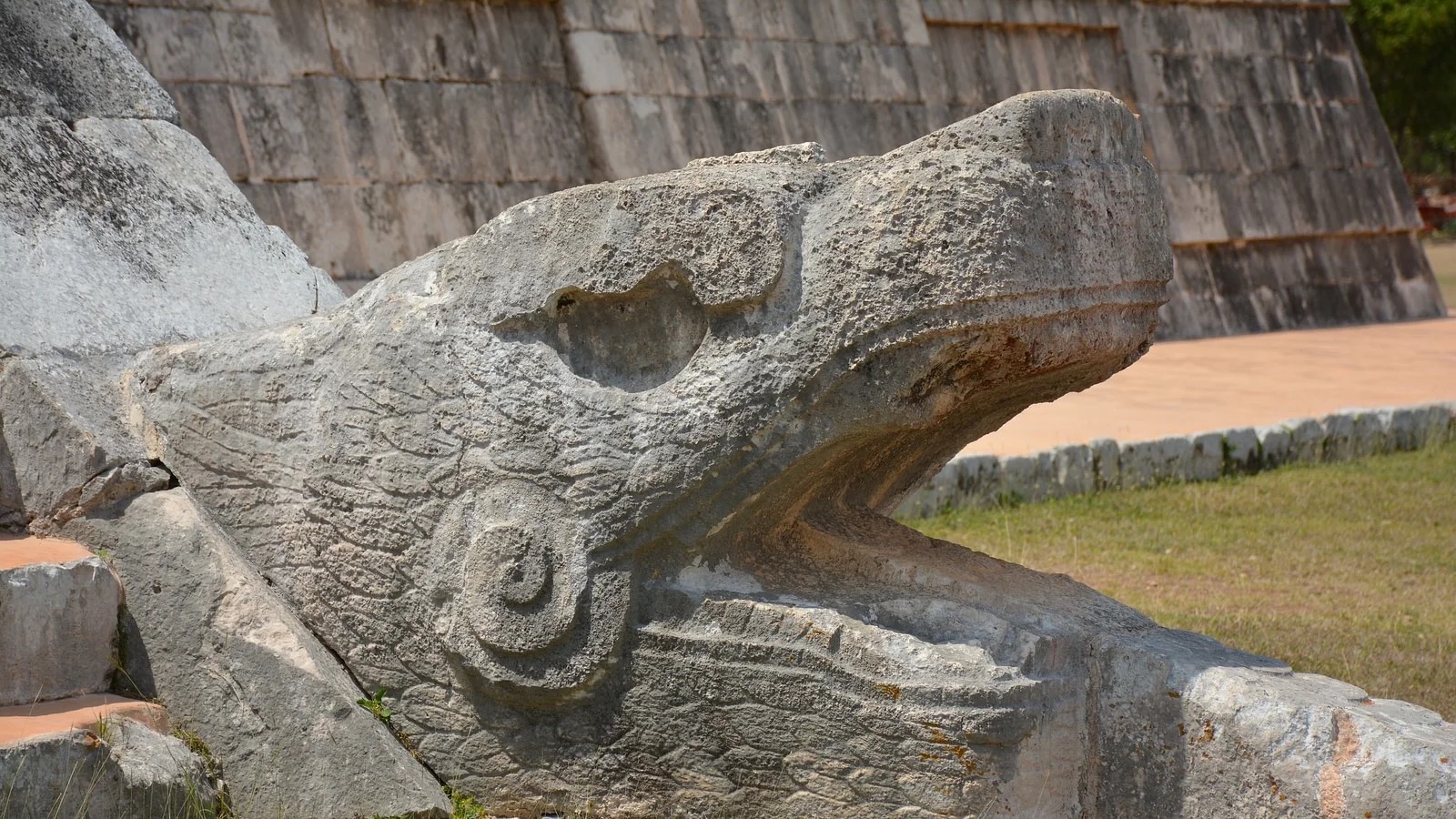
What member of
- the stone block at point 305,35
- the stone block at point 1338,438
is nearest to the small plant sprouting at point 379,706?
the stone block at point 305,35

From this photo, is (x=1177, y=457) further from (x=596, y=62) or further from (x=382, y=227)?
(x=382, y=227)

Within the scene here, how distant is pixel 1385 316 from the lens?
13492 mm

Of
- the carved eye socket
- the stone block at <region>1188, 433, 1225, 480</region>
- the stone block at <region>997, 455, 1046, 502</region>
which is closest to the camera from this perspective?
the carved eye socket

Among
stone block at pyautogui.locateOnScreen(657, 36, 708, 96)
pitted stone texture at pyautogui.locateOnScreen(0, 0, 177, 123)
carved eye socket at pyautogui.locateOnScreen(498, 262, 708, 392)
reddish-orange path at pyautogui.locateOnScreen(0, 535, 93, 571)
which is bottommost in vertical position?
reddish-orange path at pyautogui.locateOnScreen(0, 535, 93, 571)

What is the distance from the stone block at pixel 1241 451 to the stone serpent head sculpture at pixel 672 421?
4.95m

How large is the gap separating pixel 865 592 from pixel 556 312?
75cm

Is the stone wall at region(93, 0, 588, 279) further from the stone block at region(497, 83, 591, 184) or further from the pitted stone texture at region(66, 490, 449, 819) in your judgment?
the pitted stone texture at region(66, 490, 449, 819)

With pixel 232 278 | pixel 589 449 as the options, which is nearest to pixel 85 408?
pixel 232 278

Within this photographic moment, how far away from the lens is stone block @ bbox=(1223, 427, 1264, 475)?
775 centimetres

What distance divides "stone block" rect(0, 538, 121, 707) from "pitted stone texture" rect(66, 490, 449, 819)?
0.23 ft

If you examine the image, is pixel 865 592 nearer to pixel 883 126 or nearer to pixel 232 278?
pixel 232 278

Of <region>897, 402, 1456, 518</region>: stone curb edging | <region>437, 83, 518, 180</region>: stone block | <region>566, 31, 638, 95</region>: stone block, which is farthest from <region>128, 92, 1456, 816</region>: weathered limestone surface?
<region>566, 31, 638, 95</region>: stone block

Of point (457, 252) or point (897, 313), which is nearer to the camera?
point (897, 313)

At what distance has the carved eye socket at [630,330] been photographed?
286 cm
